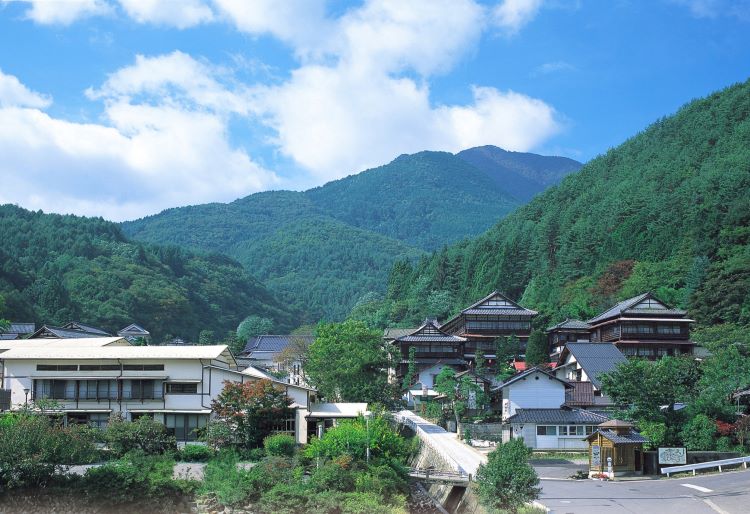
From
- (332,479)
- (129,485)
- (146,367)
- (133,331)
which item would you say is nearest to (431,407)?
(146,367)

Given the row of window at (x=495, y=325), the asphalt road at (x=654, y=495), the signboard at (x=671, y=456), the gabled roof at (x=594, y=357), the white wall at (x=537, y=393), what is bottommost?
the asphalt road at (x=654, y=495)

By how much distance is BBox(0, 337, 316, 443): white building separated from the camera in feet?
122

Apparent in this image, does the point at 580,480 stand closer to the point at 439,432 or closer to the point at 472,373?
the point at 439,432

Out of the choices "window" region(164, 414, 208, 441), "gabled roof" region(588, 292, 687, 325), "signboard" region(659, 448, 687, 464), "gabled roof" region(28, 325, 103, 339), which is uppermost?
"gabled roof" region(588, 292, 687, 325)

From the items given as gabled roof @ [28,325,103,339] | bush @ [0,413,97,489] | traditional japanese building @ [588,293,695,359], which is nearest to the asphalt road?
bush @ [0,413,97,489]

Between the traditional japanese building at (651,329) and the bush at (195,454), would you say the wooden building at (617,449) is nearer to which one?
the bush at (195,454)

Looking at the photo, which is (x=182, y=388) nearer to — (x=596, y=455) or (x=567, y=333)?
(x=596, y=455)

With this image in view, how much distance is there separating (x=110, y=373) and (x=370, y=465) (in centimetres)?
1503

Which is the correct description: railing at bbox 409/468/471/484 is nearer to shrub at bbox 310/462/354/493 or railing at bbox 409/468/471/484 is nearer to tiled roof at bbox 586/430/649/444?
shrub at bbox 310/462/354/493

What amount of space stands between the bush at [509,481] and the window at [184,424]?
17036 millimetres

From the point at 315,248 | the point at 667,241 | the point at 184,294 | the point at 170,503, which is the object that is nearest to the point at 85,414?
the point at 170,503

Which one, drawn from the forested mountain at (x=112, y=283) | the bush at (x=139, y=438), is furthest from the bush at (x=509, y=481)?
the forested mountain at (x=112, y=283)

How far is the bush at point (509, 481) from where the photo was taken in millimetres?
23391

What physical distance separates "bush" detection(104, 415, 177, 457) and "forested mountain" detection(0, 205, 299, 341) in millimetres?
53332
